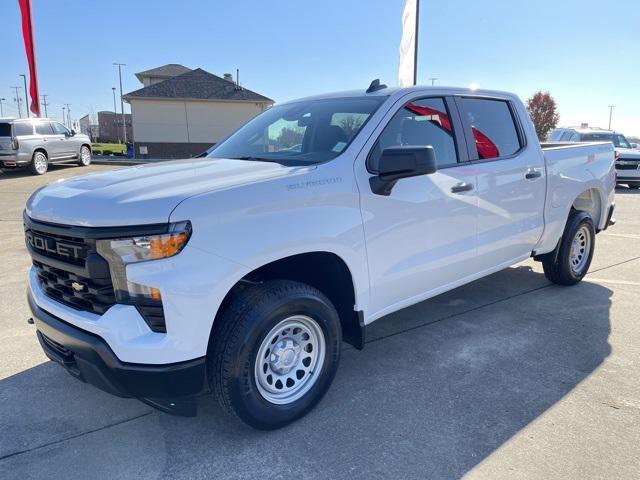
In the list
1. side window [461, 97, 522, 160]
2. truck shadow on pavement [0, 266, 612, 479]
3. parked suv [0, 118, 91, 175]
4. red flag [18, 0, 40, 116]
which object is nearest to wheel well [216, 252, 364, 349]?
truck shadow on pavement [0, 266, 612, 479]

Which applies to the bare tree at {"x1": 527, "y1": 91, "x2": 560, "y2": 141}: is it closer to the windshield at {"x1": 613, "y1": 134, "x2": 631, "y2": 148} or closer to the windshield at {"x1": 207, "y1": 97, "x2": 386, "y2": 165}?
the windshield at {"x1": 613, "y1": 134, "x2": 631, "y2": 148}

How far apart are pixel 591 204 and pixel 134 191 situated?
16.6ft

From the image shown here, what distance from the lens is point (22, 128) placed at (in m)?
17.0

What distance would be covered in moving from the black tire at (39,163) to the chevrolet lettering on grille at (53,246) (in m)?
16.7

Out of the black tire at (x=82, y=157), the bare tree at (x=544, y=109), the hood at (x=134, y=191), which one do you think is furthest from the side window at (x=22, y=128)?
the bare tree at (x=544, y=109)

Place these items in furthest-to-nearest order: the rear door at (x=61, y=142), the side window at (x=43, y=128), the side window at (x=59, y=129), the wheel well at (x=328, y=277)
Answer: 1. the side window at (x=59, y=129)
2. the rear door at (x=61, y=142)
3. the side window at (x=43, y=128)
4. the wheel well at (x=328, y=277)

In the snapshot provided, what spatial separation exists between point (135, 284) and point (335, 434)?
1411 millimetres

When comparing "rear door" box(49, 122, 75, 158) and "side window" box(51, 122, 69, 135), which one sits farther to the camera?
"side window" box(51, 122, 69, 135)

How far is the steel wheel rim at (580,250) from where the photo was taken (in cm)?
539

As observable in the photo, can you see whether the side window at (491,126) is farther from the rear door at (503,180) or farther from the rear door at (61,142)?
the rear door at (61,142)

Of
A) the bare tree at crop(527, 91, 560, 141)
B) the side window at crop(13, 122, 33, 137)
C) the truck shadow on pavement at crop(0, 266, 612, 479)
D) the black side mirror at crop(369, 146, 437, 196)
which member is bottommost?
the truck shadow on pavement at crop(0, 266, 612, 479)

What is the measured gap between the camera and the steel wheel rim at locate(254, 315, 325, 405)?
2.81 metres

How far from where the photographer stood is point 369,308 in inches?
127

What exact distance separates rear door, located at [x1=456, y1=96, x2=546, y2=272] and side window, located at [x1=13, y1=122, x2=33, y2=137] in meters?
17.1
